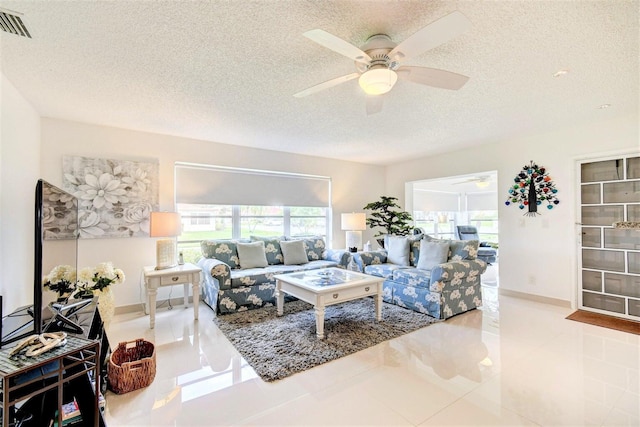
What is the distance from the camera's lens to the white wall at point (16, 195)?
7.32 ft

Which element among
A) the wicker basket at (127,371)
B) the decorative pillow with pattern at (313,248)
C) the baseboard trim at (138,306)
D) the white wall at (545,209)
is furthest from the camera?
the decorative pillow with pattern at (313,248)

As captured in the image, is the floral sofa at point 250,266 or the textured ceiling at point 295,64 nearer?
the textured ceiling at point 295,64

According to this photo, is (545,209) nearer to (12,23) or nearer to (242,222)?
(242,222)

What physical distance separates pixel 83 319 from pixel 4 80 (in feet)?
6.76

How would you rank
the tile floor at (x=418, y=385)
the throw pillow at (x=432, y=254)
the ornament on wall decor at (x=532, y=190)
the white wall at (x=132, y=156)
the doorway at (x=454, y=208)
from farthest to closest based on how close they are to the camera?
the doorway at (x=454, y=208) < the ornament on wall decor at (x=532, y=190) < the throw pillow at (x=432, y=254) < the white wall at (x=132, y=156) < the tile floor at (x=418, y=385)

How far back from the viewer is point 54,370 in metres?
1.23

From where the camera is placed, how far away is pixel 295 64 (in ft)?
7.14

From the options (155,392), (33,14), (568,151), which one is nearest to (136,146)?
(33,14)

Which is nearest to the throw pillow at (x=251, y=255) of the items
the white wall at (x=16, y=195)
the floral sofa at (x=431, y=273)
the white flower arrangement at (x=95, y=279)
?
the floral sofa at (x=431, y=273)

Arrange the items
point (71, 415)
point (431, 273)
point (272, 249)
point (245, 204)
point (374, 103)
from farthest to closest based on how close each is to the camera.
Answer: point (245, 204)
point (272, 249)
point (431, 273)
point (374, 103)
point (71, 415)

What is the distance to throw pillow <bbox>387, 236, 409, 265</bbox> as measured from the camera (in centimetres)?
428

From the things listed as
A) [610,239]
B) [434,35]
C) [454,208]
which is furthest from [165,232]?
[454,208]

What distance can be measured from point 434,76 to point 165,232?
3244 millimetres

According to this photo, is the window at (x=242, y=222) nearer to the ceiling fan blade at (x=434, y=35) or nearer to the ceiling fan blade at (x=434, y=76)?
the ceiling fan blade at (x=434, y=76)
